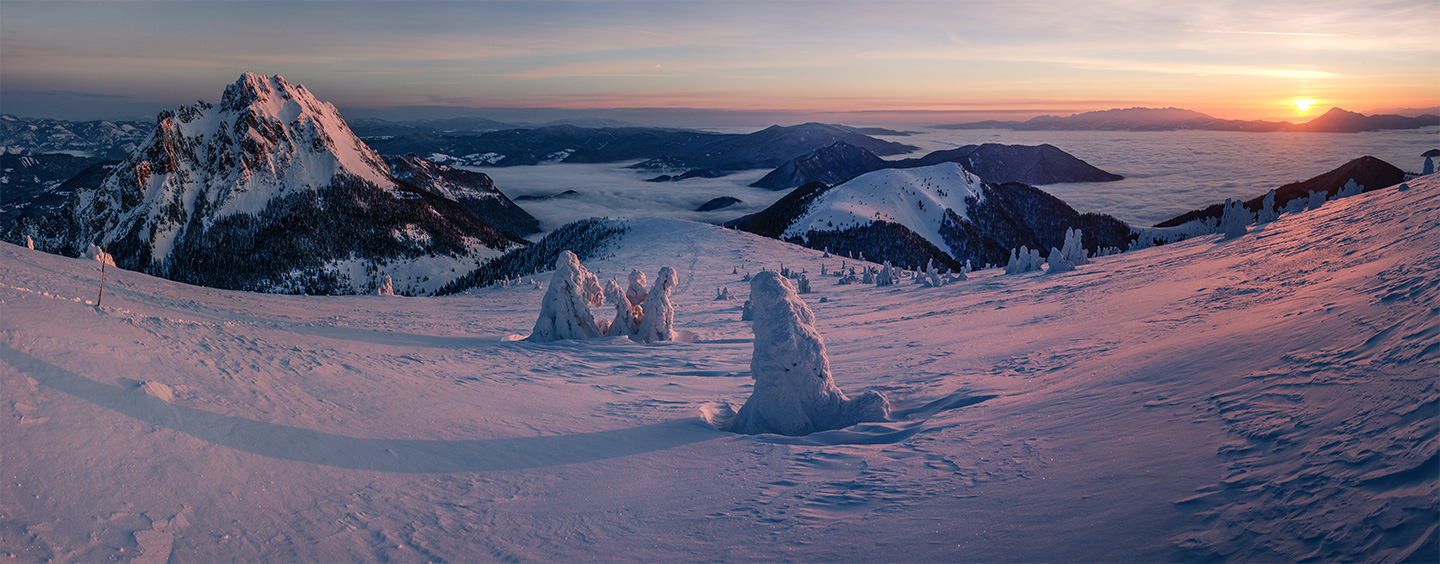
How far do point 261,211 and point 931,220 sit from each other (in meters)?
172

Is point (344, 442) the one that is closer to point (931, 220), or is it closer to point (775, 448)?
point (775, 448)

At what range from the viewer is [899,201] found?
529 ft

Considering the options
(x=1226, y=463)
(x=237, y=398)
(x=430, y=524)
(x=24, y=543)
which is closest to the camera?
(x=24, y=543)

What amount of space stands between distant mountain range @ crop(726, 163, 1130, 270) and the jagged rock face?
281 ft

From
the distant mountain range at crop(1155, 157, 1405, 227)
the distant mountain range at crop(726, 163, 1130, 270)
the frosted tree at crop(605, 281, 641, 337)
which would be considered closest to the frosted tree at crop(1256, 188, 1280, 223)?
the frosted tree at crop(605, 281, 641, 337)

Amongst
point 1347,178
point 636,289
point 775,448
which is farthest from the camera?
point 1347,178

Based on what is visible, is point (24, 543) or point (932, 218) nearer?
point (24, 543)

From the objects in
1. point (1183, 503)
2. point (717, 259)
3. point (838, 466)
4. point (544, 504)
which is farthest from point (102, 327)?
point (717, 259)

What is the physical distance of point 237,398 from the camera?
34.1 ft

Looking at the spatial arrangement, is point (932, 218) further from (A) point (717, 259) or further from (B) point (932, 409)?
(B) point (932, 409)

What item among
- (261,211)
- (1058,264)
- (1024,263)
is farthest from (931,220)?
(261,211)

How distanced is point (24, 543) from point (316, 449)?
3225mm

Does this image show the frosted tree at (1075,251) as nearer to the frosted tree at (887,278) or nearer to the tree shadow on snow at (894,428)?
the frosted tree at (887,278)

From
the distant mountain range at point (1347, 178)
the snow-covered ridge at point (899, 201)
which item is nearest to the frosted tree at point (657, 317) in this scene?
the snow-covered ridge at point (899, 201)
